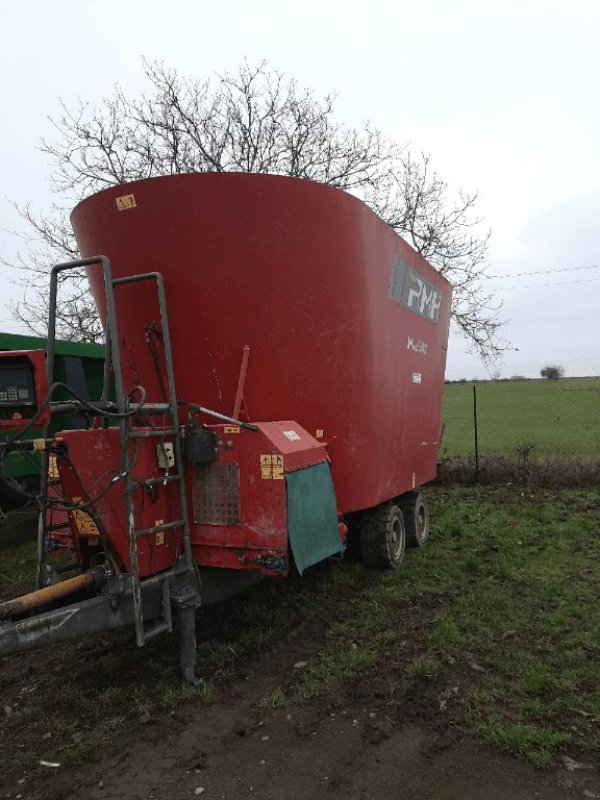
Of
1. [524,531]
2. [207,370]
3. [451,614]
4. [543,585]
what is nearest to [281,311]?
[207,370]

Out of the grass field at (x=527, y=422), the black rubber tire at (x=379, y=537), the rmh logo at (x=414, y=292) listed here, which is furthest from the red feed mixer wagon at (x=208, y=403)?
the grass field at (x=527, y=422)

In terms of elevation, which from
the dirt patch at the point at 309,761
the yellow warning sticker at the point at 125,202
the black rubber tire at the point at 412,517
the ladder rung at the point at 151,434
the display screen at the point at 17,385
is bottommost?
the dirt patch at the point at 309,761

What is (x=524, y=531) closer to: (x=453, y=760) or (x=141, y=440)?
(x=453, y=760)

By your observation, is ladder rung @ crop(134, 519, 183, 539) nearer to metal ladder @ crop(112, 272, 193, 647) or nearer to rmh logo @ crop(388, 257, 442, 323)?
metal ladder @ crop(112, 272, 193, 647)

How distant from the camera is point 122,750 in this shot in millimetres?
2949

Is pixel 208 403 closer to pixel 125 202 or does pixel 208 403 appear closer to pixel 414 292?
pixel 125 202

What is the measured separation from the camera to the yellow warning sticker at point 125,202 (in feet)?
12.8

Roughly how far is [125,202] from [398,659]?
341 centimetres

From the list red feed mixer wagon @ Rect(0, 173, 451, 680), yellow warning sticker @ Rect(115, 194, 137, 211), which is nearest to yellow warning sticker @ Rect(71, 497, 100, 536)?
red feed mixer wagon @ Rect(0, 173, 451, 680)

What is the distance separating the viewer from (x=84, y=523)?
3607mm

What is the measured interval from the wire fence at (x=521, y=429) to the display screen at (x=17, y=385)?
8668 millimetres

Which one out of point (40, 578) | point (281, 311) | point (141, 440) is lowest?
point (40, 578)

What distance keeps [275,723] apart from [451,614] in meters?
1.83

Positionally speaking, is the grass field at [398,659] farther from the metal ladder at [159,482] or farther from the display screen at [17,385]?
the display screen at [17,385]
